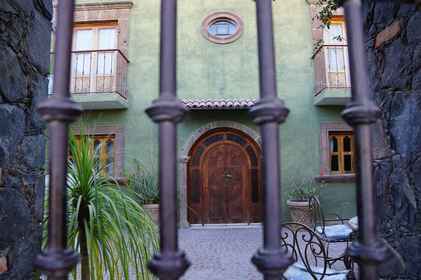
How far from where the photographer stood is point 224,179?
7.21 meters

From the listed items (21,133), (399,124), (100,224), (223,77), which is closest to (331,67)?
(223,77)

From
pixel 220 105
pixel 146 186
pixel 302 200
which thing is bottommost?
pixel 302 200

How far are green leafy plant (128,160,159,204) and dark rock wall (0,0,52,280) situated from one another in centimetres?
495

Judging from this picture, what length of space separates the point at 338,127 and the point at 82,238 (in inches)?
259

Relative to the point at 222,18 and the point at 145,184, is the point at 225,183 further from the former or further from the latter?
the point at 222,18

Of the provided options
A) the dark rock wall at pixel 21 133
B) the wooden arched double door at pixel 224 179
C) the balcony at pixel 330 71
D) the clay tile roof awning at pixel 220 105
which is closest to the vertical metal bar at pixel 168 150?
the dark rock wall at pixel 21 133

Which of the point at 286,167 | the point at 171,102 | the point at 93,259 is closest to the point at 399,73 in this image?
the point at 171,102

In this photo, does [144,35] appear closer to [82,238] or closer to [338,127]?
[338,127]

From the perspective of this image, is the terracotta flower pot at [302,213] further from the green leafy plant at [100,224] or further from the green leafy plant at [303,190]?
the green leafy plant at [100,224]

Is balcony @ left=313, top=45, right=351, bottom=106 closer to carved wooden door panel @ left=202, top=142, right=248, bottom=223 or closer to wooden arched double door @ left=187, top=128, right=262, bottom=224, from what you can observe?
wooden arched double door @ left=187, top=128, right=262, bottom=224

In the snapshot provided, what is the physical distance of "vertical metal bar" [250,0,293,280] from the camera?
0.57 m

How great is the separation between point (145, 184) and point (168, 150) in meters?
6.27

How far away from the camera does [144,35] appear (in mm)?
7648

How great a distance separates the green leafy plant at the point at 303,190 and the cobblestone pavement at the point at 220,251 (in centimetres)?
98
